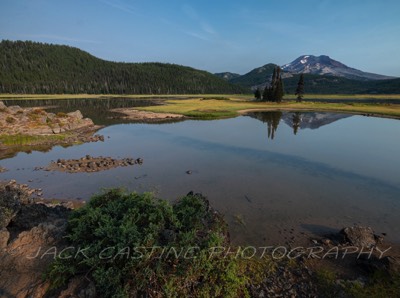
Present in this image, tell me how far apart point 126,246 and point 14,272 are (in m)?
3.01

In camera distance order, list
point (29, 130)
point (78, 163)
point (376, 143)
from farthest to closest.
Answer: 1. point (29, 130)
2. point (376, 143)
3. point (78, 163)

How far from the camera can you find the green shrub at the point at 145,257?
6.22 m

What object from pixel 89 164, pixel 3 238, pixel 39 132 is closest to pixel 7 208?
pixel 3 238

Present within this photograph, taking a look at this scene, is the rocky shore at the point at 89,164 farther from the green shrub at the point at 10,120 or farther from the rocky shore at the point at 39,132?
the green shrub at the point at 10,120

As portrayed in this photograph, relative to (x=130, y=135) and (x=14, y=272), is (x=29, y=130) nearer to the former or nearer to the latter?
(x=130, y=135)

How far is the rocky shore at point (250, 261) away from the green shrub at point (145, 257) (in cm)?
48

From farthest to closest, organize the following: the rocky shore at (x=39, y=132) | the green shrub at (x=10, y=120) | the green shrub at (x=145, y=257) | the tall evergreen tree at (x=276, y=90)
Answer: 1. the tall evergreen tree at (x=276, y=90)
2. the green shrub at (x=10, y=120)
3. the rocky shore at (x=39, y=132)
4. the green shrub at (x=145, y=257)

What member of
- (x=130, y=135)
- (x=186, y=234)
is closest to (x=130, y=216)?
(x=186, y=234)

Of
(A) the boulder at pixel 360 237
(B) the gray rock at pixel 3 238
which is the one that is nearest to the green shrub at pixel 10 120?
(B) the gray rock at pixel 3 238

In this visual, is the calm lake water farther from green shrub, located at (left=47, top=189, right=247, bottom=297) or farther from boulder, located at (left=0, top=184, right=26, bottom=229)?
boulder, located at (left=0, top=184, right=26, bottom=229)

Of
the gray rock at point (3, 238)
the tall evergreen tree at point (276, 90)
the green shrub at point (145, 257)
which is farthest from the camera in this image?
the tall evergreen tree at point (276, 90)

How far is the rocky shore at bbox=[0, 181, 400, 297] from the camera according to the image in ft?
20.9

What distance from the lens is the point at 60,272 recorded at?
20.7ft

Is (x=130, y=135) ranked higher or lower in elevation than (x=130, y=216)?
lower
